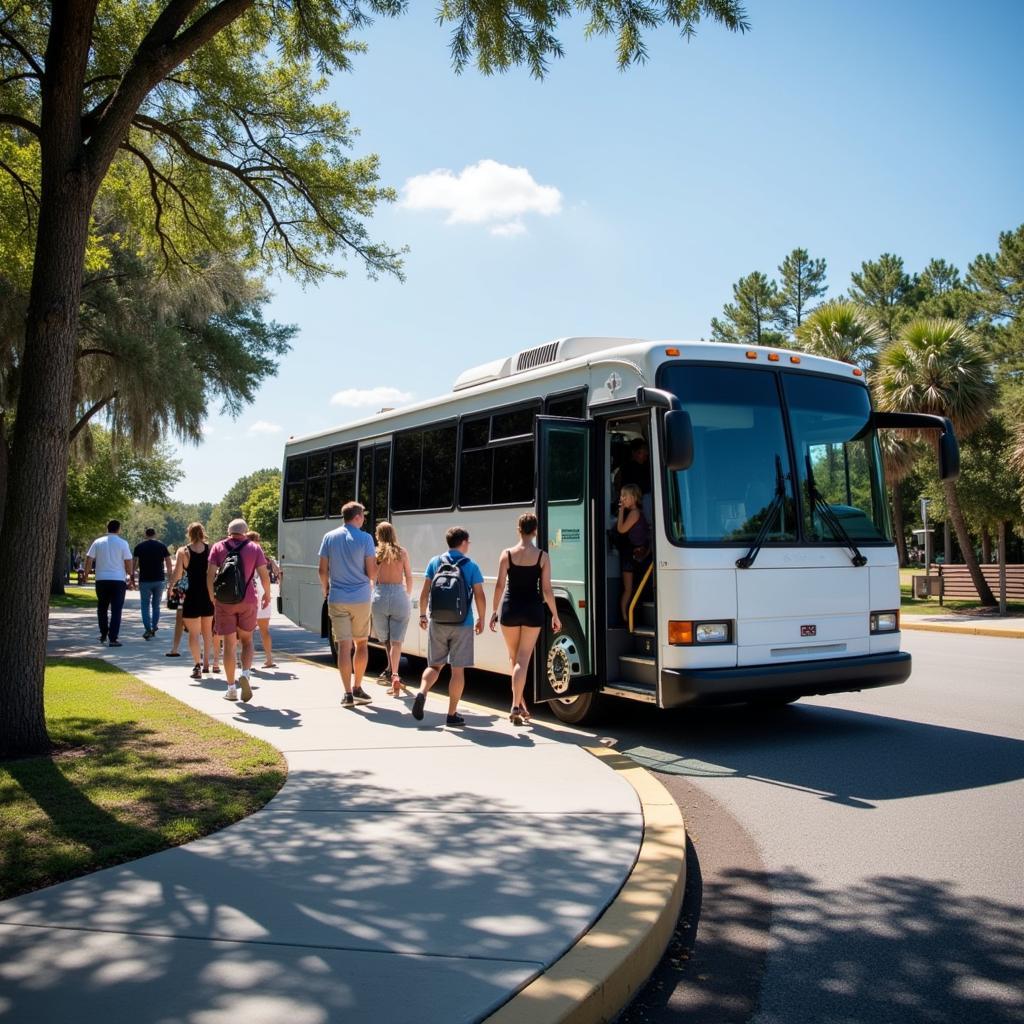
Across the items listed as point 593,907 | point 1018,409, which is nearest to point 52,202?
point 593,907

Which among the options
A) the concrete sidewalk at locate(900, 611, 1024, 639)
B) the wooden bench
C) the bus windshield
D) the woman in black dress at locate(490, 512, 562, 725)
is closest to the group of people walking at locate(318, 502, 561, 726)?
the woman in black dress at locate(490, 512, 562, 725)

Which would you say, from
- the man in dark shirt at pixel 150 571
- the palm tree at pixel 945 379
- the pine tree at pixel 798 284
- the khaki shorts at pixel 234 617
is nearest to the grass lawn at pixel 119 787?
the khaki shorts at pixel 234 617

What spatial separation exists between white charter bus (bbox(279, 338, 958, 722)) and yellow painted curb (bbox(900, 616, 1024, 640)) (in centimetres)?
1183

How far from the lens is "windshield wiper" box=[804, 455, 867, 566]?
8.70 meters

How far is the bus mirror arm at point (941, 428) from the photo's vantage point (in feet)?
29.7

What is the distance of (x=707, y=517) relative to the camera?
823cm

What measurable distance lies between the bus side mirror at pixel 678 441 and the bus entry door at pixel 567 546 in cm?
165

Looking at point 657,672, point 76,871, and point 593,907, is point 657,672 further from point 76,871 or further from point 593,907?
point 76,871

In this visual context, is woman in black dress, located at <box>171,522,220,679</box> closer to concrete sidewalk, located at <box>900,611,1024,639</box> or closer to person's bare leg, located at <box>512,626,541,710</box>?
person's bare leg, located at <box>512,626,541,710</box>

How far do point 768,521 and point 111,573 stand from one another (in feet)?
39.4

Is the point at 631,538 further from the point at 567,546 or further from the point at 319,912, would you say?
the point at 319,912

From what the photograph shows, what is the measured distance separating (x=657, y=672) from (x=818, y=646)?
1444 millimetres

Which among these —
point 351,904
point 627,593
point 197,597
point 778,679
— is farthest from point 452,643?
point 351,904

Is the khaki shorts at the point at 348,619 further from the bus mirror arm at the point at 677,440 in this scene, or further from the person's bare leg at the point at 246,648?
the bus mirror arm at the point at 677,440
